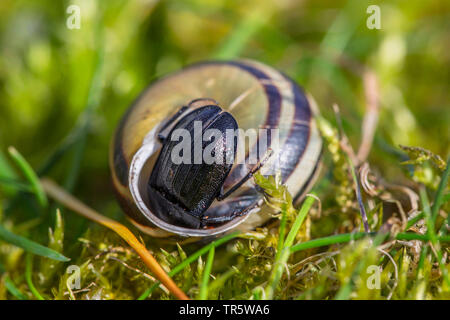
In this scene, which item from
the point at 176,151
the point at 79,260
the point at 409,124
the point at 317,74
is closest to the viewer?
the point at 176,151

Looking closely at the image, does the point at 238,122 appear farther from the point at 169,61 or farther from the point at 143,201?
the point at 169,61

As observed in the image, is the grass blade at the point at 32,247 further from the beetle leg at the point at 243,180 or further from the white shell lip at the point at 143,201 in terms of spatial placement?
the beetle leg at the point at 243,180

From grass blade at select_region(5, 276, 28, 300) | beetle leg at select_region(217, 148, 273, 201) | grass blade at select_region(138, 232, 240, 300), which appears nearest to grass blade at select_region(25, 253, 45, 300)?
grass blade at select_region(5, 276, 28, 300)

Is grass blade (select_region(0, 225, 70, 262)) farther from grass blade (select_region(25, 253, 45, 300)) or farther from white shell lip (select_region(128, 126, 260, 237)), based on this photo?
white shell lip (select_region(128, 126, 260, 237))

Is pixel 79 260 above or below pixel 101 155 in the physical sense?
below

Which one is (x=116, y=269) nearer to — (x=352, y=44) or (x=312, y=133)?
(x=312, y=133)
